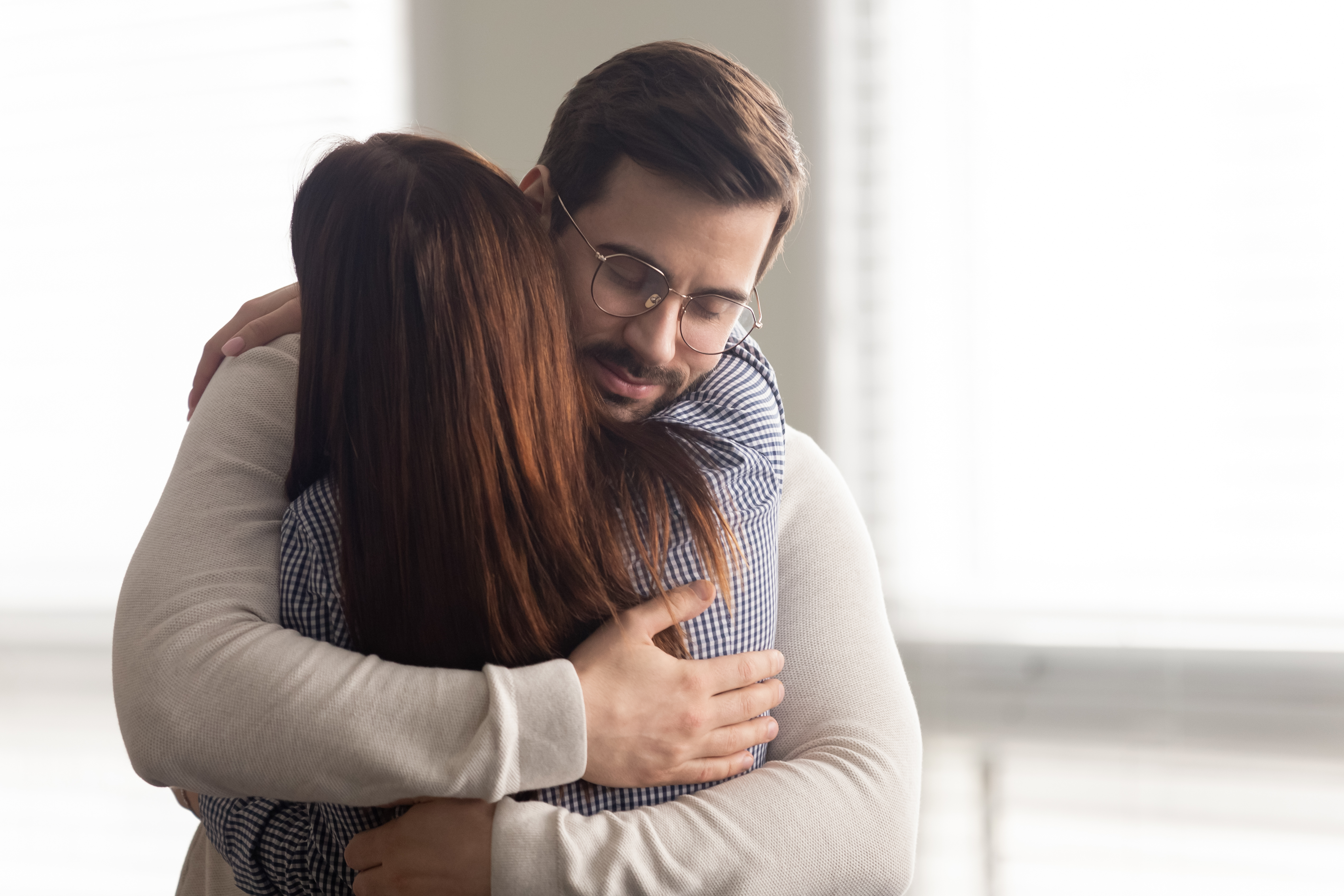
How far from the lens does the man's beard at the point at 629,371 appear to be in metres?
1.12

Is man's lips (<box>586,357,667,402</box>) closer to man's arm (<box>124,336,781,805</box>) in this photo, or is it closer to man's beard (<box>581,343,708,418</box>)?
man's beard (<box>581,343,708,418</box>)

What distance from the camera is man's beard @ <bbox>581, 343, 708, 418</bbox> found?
3.67 ft

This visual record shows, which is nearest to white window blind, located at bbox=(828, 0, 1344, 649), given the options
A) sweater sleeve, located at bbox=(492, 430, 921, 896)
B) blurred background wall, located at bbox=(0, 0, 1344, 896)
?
blurred background wall, located at bbox=(0, 0, 1344, 896)

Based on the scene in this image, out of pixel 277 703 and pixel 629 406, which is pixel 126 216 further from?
pixel 277 703

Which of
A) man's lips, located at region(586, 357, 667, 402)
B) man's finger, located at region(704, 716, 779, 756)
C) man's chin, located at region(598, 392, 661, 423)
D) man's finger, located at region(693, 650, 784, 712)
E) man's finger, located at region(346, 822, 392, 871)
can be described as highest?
man's lips, located at region(586, 357, 667, 402)

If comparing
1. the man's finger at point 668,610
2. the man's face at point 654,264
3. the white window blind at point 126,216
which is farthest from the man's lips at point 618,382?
the white window blind at point 126,216

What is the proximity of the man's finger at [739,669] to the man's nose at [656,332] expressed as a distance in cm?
35

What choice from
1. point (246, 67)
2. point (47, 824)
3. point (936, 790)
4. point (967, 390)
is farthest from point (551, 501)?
point (47, 824)

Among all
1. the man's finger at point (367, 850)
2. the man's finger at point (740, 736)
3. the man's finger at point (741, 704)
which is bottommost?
the man's finger at point (367, 850)

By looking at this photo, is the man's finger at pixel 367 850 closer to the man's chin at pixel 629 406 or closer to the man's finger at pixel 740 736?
the man's finger at pixel 740 736

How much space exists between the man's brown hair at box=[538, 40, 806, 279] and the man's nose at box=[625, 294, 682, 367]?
0.13 metres

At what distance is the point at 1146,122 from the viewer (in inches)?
72.5

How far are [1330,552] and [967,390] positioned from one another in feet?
2.35

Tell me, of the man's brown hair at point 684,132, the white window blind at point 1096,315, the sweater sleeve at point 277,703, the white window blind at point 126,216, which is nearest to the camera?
the sweater sleeve at point 277,703
